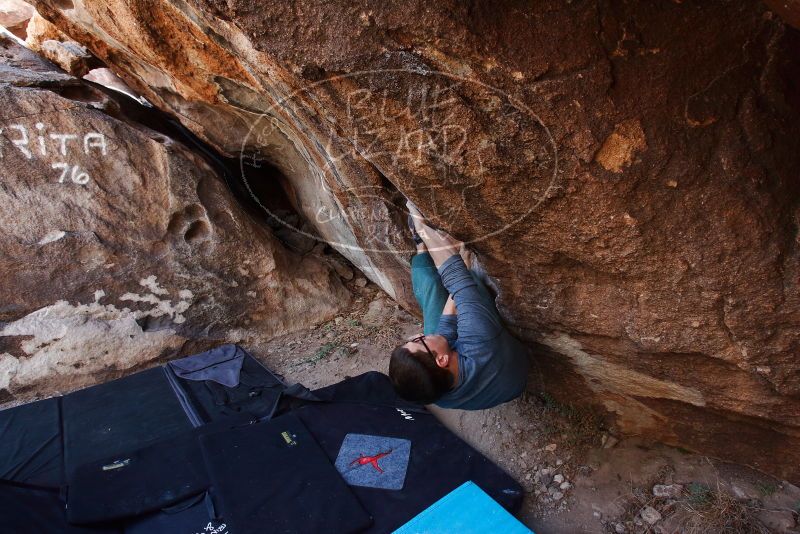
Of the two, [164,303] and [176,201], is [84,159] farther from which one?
[164,303]

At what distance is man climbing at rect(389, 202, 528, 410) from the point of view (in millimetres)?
2176

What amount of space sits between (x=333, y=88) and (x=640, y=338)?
1418 mm

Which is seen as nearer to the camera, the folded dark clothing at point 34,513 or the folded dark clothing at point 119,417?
the folded dark clothing at point 34,513

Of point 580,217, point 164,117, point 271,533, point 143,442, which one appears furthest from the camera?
point 164,117

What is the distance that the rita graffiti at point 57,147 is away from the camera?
132 inches

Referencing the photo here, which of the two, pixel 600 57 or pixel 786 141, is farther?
pixel 786 141

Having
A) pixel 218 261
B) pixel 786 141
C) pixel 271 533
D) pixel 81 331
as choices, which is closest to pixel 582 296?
pixel 786 141

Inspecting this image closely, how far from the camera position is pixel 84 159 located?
3547 mm

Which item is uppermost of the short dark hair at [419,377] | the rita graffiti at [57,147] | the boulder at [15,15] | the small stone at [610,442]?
the boulder at [15,15]

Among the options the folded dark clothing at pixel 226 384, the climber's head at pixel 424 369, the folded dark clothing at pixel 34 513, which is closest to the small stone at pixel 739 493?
the climber's head at pixel 424 369

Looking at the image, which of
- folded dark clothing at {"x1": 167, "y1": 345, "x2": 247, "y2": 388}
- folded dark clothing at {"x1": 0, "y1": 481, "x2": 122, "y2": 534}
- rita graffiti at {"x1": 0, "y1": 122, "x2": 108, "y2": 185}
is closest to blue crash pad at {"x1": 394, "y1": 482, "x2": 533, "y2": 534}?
folded dark clothing at {"x1": 0, "y1": 481, "x2": 122, "y2": 534}

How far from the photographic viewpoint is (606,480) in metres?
2.41

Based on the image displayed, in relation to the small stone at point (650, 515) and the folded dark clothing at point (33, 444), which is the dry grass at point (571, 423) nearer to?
the small stone at point (650, 515)

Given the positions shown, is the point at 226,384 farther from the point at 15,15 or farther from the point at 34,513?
the point at 15,15
